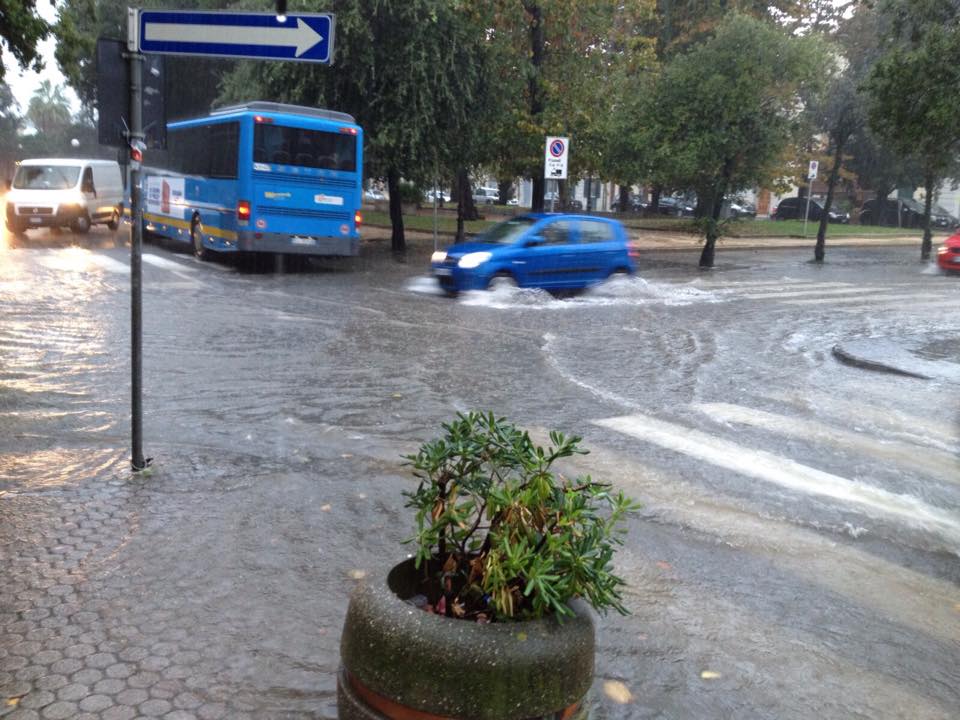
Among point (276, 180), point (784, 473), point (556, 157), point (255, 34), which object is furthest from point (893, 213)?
point (255, 34)

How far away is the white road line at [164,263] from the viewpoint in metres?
19.7

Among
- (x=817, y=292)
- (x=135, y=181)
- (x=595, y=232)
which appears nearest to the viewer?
(x=135, y=181)

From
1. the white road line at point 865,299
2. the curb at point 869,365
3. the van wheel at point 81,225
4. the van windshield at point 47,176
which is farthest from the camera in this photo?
the van wheel at point 81,225

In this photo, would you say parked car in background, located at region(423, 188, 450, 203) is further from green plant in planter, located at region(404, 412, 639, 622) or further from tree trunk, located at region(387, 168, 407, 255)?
green plant in planter, located at region(404, 412, 639, 622)

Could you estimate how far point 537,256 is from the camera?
17.2m

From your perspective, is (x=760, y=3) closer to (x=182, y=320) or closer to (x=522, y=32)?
(x=522, y=32)

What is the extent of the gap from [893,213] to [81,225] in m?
52.9

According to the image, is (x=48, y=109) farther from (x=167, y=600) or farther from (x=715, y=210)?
(x=167, y=600)

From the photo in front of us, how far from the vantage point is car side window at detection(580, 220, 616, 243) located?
1806cm

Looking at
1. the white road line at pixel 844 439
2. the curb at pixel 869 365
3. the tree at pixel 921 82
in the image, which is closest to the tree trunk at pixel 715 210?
the tree at pixel 921 82

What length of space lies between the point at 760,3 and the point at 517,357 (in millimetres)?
37226

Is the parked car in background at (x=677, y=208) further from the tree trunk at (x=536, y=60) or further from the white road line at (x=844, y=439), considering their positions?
the white road line at (x=844, y=439)

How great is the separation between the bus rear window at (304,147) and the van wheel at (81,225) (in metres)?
10.1

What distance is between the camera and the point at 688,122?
24.5 m
